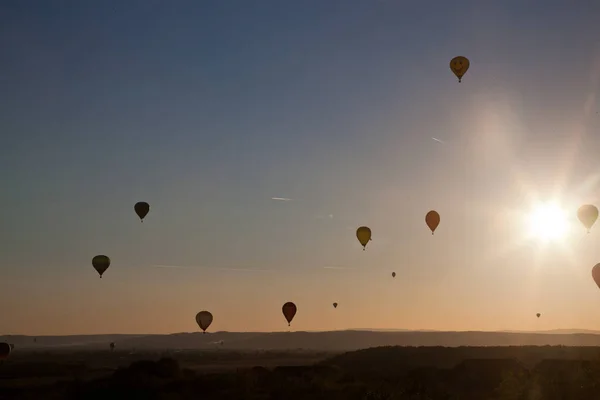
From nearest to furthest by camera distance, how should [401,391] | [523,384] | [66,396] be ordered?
1. [401,391]
2. [523,384]
3. [66,396]

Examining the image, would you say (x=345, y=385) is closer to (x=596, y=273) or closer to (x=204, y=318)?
(x=204, y=318)

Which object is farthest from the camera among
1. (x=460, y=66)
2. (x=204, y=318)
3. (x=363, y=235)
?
(x=204, y=318)

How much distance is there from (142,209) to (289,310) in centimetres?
1597

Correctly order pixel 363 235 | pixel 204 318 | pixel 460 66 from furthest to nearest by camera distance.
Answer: pixel 204 318 → pixel 363 235 → pixel 460 66

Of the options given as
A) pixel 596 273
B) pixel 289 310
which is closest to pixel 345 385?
pixel 289 310

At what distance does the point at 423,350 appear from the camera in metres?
109

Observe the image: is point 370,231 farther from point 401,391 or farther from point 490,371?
point 490,371

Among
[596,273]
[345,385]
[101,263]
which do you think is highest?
[101,263]

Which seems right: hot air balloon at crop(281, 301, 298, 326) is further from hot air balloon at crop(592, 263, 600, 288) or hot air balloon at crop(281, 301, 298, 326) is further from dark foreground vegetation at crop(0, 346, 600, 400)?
hot air balloon at crop(592, 263, 600, 288)

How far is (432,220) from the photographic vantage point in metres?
52.8

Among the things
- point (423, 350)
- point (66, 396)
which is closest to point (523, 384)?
point (66, 396)

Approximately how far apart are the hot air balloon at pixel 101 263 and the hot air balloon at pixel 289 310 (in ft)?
51.5

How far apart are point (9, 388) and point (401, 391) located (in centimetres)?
4451

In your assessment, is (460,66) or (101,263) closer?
(460,66)
